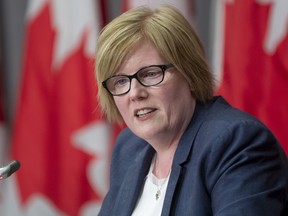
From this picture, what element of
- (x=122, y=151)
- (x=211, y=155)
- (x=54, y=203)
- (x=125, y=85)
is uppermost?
(x=125, y=85)

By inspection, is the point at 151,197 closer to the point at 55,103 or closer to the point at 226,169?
the point at 226,169

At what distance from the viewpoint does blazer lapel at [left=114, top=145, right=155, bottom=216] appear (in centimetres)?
161

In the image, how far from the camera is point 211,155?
1356 millimetres

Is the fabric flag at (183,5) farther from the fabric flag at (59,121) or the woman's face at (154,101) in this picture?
the woman's face at (154,101)

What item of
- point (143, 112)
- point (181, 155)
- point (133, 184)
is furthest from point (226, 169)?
point (133, 184)

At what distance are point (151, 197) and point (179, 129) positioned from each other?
209 mm

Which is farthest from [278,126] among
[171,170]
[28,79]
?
[28,79]

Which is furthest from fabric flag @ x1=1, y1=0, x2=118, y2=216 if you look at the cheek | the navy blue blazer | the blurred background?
the navy blue blazer

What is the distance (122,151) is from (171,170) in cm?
36

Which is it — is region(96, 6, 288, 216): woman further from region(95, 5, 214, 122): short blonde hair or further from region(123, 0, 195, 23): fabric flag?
region(123, 0, 195, 23): fabric flag

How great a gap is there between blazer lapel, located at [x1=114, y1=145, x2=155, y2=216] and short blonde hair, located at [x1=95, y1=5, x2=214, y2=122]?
247 millimetres

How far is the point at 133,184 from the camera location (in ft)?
5.34

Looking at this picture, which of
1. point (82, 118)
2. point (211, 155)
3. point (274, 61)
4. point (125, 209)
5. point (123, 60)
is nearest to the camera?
point (211, 155)

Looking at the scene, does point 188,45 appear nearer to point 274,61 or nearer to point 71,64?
point 274,61
